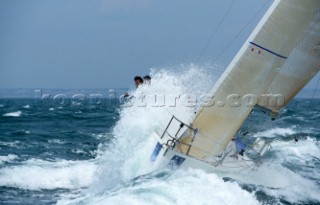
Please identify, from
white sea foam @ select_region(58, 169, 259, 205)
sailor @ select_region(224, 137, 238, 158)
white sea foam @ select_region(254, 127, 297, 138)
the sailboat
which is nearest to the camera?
white sea foam @ select_region(58, 169, 259, 205)

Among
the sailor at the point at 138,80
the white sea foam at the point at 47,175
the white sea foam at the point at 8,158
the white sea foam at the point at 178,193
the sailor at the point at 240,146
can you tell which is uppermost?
the sailor at the point at 138,80

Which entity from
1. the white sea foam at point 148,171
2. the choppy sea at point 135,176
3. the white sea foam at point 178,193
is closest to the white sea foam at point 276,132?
the choppy sea at point 135,176

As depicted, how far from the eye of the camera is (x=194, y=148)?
9500 mm

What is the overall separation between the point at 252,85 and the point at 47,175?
4764 millimetres

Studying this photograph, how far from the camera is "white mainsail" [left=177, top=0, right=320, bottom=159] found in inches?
360

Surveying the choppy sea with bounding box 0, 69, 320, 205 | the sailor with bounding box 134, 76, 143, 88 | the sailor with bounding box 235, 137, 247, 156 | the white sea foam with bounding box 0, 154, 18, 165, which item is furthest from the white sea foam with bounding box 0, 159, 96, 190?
the sailor with bounding box 235, 137, 247, 156

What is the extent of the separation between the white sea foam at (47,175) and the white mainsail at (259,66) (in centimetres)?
273

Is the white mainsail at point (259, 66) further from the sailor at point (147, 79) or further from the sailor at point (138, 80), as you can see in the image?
the sailor at point (138, 80)

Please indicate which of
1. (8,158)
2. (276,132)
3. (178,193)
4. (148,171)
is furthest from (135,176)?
(276,132)

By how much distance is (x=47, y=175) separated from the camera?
36.6 feet

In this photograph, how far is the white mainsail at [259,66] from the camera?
30.0 ft

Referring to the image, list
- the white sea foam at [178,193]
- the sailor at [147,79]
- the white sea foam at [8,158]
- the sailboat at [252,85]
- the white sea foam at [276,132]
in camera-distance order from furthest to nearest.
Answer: the white sea foam at [276,132] < the white sea foam at [8,158] < the sailor at [147,79] < the sailboat at [252,85] < the white sea foam at [178,193]

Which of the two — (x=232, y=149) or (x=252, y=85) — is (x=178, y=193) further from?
(x=232, y=149)

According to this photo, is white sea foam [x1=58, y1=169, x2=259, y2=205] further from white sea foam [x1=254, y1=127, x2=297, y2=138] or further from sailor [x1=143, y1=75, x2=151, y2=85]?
white sea foam [x1=254, y1=127, x2=297, y2=138]
